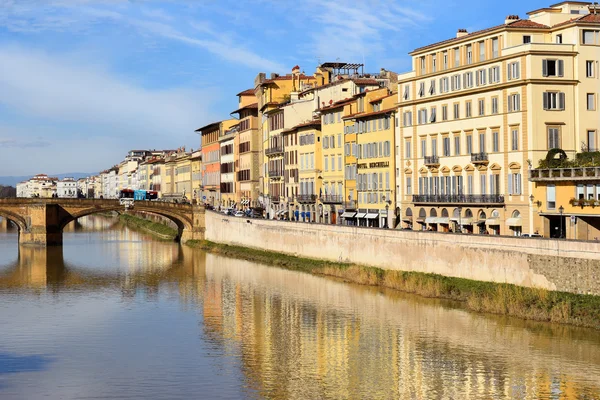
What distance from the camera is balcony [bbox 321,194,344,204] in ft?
237

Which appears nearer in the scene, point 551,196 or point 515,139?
point 551,196

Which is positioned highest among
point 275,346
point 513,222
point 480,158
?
point 480,158

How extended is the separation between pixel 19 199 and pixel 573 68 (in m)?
52.7

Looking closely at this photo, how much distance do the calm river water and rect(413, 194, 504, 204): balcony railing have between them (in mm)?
8378

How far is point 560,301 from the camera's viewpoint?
3700cm

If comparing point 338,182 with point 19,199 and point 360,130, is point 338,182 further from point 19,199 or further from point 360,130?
point 19,199

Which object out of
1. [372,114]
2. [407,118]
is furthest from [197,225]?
[407,118]

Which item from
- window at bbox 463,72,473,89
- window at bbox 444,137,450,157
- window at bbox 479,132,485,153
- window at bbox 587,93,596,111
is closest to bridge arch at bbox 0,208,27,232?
window at bbox 444,137,450,157

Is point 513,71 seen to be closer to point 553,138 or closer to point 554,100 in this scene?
point 554,100

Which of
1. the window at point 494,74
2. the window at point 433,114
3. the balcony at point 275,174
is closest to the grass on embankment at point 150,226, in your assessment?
the balcony at point 275,174

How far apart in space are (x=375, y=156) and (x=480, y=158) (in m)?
13.9

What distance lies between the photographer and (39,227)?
86.6 m

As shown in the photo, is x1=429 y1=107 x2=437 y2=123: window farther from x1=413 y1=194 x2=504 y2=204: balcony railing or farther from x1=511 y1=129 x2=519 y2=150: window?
x1=511 y1=129 x2=519 y2=150: window

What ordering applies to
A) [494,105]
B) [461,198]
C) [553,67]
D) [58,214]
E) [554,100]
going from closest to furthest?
[553,67] → [554,100] → [494,105] → [461,198] → [58,214]
